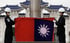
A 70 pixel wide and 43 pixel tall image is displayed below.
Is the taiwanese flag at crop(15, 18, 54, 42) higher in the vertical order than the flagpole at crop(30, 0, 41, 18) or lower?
lower

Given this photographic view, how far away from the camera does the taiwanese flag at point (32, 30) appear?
28.8 feet

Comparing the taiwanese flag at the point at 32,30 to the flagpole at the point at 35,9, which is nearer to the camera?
the taiwanese flag at the point at 32,30

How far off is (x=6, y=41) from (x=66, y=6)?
43.6 feet

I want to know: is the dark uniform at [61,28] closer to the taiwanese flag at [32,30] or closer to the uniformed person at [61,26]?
the uniformed person at [61,26]

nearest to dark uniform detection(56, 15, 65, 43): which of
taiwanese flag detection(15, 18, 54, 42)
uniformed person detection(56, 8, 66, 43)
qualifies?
uniformed person detection(56, 8, 66, 43)

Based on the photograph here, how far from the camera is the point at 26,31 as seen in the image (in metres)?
8.84

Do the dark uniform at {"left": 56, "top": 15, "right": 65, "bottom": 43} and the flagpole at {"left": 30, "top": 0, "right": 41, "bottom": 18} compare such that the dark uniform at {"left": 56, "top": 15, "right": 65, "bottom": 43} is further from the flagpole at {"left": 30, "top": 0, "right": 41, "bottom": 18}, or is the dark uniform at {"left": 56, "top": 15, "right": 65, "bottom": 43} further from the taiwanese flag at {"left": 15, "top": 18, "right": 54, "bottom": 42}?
the flagpole at {"left": 30, "top": 0, "right": 41, "bottom": 18}

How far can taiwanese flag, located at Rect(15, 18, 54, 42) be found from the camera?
8.78 meters

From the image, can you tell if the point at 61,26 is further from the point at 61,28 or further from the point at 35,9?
the point at 35,9

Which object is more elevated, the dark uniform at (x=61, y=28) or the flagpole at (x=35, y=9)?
the flagpole at (x=35, y=9)

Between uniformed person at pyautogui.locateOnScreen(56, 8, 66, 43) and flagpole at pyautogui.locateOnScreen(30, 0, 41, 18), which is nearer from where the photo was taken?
uniformed person at pyautogui.locateOnScreen(56, 8, 66, 43)

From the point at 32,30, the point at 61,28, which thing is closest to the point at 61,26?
the point at 61,28

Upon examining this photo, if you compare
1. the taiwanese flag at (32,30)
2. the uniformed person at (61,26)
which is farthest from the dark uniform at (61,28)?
the taiwanese flag at (32,30)

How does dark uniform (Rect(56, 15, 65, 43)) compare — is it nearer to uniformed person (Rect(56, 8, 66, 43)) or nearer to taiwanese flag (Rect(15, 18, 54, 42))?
uniformed person (Rect(56, 8, 66, 43))
